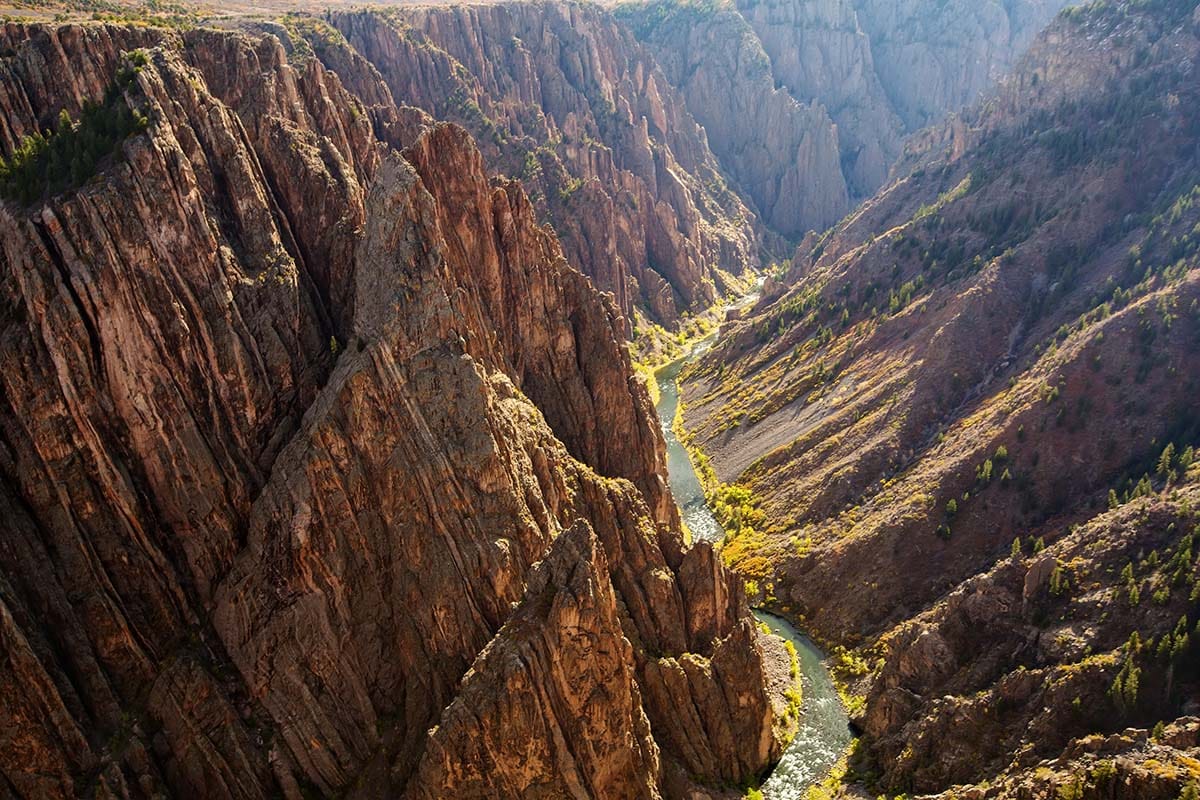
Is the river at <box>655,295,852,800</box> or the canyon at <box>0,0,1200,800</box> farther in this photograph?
the river at <box>655,295,852,800</box>

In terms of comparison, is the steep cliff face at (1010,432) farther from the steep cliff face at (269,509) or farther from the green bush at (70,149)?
the green bush at (70,149)

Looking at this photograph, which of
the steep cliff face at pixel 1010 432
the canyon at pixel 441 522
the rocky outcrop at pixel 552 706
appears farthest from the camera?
the steep cliff face at pixel 1010 432

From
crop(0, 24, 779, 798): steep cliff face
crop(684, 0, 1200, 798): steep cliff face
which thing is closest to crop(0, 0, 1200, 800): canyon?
crop(0, 24, 779, 798): steep cliff face

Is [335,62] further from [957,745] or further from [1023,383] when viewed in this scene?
[957,745]

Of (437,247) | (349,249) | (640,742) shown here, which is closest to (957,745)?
(640,742)

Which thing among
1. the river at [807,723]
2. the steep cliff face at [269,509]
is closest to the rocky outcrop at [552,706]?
the steep cliff face at [269,509]

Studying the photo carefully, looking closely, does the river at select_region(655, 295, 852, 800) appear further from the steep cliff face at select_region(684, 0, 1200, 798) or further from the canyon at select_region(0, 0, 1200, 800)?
the steep cliff face at select_region(684, 0, 1200, 798)
